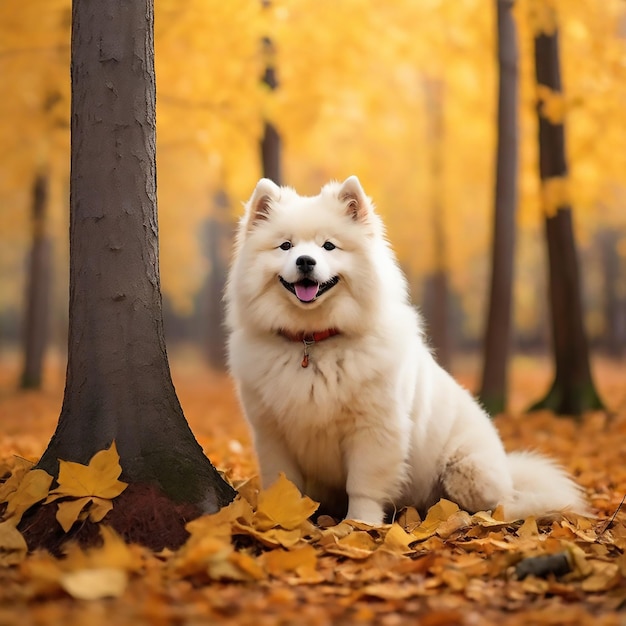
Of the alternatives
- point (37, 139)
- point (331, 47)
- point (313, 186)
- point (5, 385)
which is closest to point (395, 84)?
point (313, 186)

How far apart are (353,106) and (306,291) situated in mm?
9119

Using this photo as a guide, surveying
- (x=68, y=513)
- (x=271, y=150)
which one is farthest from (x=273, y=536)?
(x=271, y=150)

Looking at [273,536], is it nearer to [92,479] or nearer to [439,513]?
[92,479]

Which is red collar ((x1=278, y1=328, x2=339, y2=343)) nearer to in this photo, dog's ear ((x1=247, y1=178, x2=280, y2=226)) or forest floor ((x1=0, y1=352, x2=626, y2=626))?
dog's ear ((x1=247, y1=178, x2=280, y2=226))

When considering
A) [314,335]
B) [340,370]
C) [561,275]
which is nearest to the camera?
[340,370]

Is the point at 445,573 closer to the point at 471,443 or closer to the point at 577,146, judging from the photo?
the point at 471,443

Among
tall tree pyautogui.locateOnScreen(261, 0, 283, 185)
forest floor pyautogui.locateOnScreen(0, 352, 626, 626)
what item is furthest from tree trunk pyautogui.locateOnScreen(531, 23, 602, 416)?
forest floor pyautogui.locateOnScreen(0, 352, 626, 626)

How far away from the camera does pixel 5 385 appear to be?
13.4 m

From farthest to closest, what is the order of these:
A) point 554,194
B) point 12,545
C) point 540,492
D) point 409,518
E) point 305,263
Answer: point 554,194, point 540,492, point 409,518, point 305,263, point 12,545

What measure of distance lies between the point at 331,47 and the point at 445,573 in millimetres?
8293

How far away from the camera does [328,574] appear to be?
273 cm

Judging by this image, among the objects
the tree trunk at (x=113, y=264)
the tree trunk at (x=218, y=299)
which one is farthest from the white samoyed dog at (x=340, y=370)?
the tree trunk at (x=218, y=299)

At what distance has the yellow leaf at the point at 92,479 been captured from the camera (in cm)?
305

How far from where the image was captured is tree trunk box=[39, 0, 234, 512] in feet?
10.9
